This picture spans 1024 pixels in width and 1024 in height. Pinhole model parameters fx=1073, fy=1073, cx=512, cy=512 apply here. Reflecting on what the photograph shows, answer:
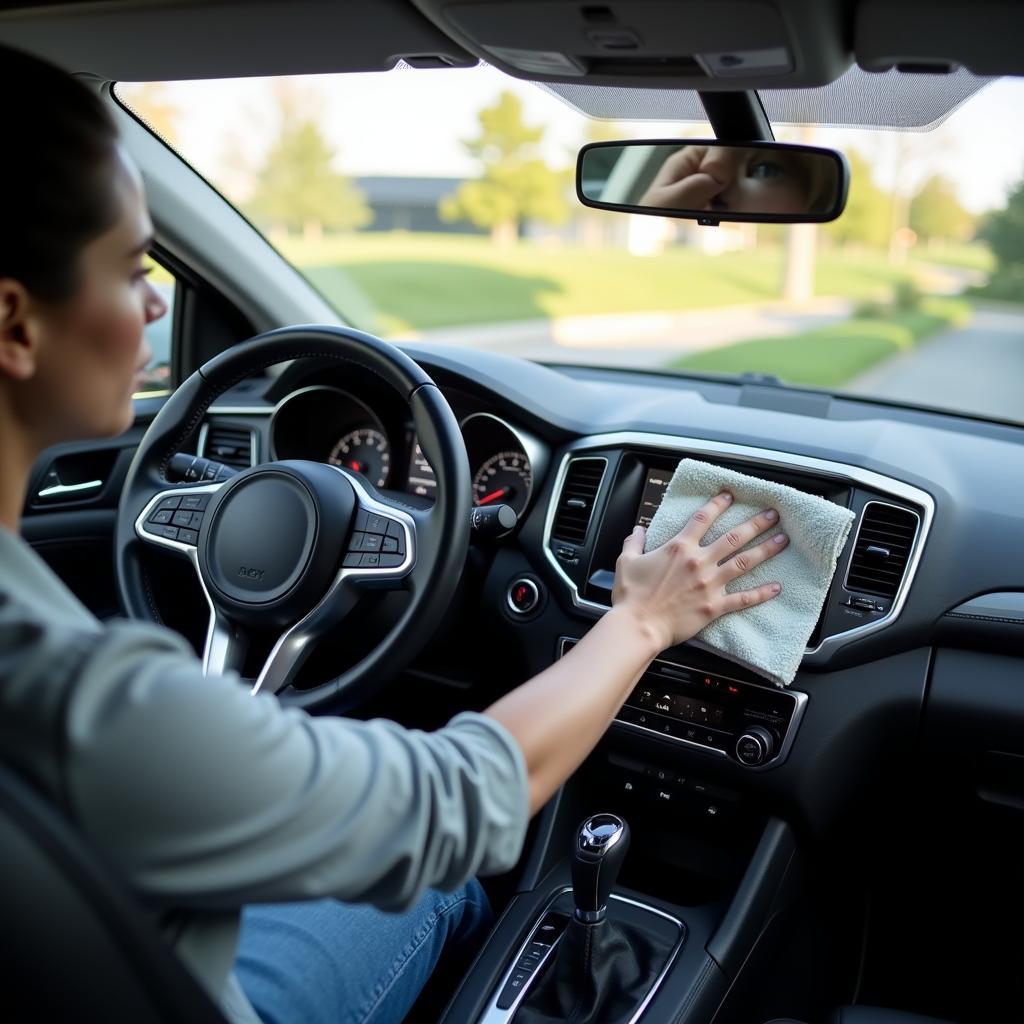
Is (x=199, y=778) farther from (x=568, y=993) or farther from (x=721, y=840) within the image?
(x=721, y=840)

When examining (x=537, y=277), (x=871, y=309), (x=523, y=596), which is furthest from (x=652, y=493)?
(x=537, y=277)

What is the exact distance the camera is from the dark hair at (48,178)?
38.5 inches

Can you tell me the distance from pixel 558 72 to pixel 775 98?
0.44 metres

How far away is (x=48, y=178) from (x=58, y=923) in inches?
26.1

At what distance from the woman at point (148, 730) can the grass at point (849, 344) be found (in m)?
4.35

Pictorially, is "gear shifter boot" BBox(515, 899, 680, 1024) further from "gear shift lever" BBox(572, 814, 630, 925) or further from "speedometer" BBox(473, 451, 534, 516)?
"speedometer" BBox(473, 451, 534, 516)

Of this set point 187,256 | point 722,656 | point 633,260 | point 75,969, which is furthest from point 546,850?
point 633,260

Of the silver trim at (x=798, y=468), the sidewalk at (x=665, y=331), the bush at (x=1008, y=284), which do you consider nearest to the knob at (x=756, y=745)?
the silver trim at (x=798, y=468)

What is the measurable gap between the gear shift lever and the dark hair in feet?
4.77

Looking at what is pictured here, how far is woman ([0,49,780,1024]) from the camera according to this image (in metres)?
0.91

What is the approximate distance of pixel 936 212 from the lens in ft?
33.8

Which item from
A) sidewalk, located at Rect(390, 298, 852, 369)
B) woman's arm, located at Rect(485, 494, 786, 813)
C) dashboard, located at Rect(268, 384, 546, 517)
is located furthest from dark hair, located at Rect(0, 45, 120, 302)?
sidewalk, located at Rect(390, 298, 852, 369)

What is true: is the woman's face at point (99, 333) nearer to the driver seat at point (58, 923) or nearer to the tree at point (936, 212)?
the driver seat at point (58, 923)

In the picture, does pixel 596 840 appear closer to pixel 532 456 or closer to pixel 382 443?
pixel 532 456
